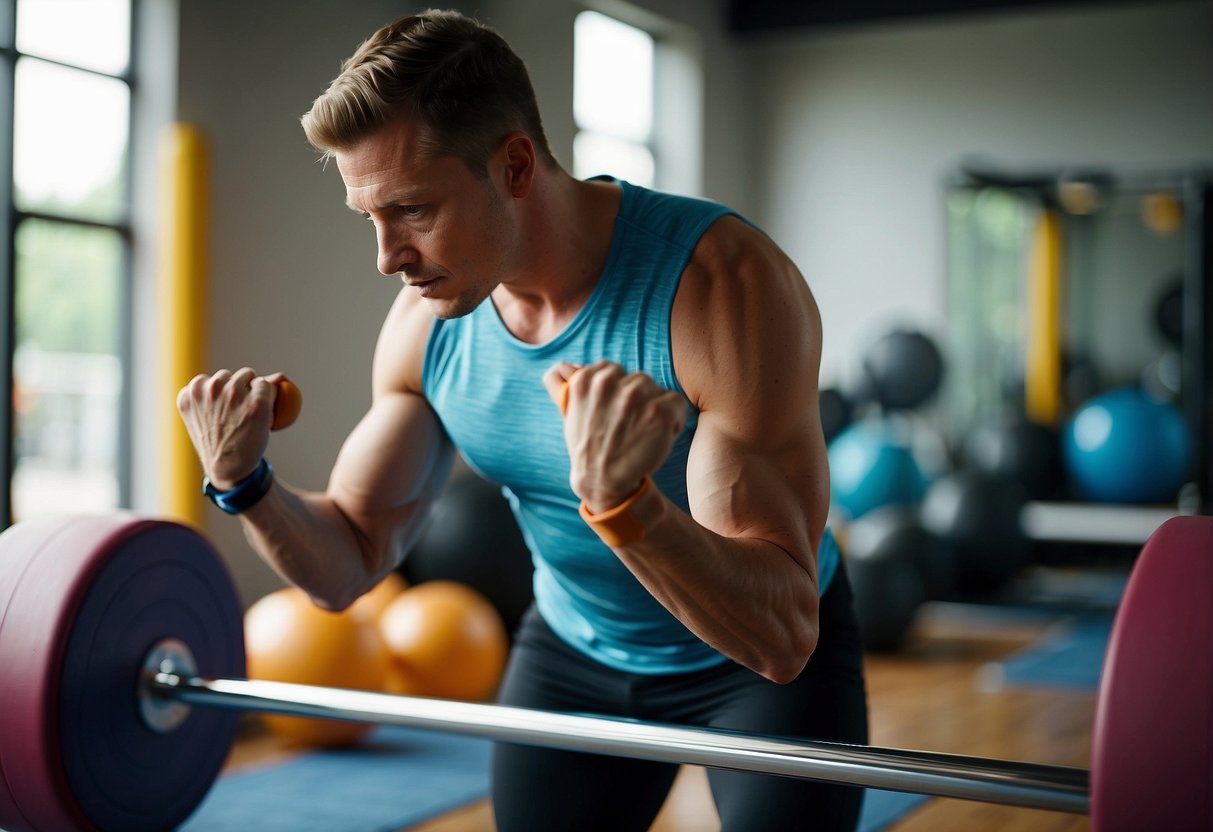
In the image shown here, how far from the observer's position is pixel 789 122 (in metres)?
7.45

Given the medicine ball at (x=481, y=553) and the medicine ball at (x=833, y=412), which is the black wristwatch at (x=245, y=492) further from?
the medicine ball at (x=833, y=412)

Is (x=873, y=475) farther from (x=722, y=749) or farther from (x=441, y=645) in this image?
(x=722, y=749)

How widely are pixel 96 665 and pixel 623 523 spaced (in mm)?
826

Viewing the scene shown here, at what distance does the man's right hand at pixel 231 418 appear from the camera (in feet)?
4.69

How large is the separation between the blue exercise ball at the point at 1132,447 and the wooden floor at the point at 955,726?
124 cm

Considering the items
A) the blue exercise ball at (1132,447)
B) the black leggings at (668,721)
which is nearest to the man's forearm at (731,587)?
the black leggings at (668,721)

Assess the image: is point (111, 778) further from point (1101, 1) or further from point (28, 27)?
point (1101, 1)

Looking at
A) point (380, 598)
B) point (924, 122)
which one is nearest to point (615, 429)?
point (380, 598)

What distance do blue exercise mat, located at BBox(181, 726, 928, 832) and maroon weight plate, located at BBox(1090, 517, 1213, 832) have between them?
165 cm

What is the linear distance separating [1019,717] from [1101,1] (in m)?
3.52

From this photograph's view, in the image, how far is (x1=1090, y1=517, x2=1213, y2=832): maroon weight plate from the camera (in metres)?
1.09

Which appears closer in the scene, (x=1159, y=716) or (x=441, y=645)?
(x=1159, y=716)

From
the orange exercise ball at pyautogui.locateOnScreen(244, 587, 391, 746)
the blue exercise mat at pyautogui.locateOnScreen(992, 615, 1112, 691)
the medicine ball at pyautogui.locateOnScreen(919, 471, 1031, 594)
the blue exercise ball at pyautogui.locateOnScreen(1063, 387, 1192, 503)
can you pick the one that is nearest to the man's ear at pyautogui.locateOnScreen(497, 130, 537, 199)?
the orange exercise ball at pyautogui.locateOnScreen(244, 587, 391, 746)

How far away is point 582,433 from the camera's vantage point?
1064 mm
